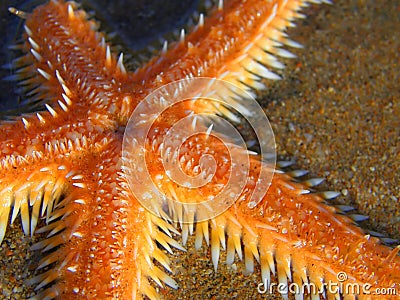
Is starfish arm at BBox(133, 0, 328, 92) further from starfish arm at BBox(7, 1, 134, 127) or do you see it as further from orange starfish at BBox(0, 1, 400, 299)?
starfish arm at BBox(7, 1, 134, 127)

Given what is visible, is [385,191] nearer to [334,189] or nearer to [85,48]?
[334,189]

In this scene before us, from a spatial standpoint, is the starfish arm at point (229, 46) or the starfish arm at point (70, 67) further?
the starfish arm at point (229, 46)

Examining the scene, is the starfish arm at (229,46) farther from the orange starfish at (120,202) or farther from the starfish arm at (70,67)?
the starfish arm at (70,67)

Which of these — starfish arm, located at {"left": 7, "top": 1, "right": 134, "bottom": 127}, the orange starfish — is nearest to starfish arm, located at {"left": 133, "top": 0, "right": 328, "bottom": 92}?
the orange starfish

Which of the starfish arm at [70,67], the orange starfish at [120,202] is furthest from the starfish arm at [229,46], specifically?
the starfish arm at [70,67]

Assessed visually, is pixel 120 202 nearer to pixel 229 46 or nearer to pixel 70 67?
pixel 70 67

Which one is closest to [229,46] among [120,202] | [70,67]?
[70,67]

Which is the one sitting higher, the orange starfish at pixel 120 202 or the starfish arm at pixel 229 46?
the starfish arm at pixel 229 46

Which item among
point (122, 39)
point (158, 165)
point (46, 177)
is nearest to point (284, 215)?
point (158, 165)

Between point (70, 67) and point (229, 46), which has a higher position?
point (229, 46)
